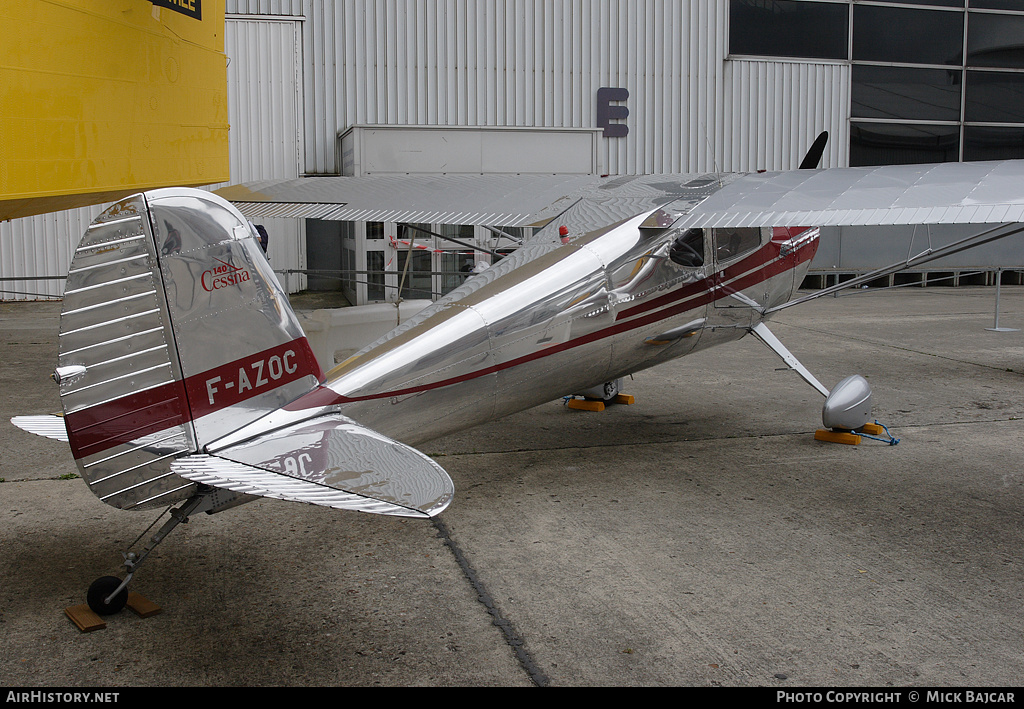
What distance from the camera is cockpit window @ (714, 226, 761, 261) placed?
6.70 metres

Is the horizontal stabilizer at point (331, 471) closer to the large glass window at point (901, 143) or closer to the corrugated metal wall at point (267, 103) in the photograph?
the corrugated metal wall at point (267, 103)

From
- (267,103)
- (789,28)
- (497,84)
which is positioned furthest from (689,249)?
(789,28)

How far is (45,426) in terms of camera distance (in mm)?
4023

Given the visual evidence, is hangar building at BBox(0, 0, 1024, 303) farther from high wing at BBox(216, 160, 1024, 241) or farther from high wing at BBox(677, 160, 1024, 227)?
high wing at BBox(677, 160, 1024, 227)

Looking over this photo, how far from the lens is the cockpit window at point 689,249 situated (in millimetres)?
6323

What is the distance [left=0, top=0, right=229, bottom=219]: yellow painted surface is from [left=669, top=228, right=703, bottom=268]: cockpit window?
468 cm

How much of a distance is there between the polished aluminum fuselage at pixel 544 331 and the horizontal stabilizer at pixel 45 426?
96 centimetres

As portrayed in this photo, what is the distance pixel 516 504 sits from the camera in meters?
5.54

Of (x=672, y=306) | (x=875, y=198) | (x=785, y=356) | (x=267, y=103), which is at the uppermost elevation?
(x=267, y=103)

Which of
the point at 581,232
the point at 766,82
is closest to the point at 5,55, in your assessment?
the point at 581,232

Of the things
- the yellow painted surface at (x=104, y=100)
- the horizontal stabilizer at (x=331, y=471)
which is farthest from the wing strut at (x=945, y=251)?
the yellow painted surface at (x=104, y=100)

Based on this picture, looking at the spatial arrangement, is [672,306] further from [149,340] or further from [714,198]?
[149,340]

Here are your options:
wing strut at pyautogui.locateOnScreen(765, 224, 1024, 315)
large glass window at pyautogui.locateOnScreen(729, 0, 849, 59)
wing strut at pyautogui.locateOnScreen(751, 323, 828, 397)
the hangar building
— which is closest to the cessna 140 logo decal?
wing strut at pyautogui.locateOnScreen(765, 224, 1024, 315)

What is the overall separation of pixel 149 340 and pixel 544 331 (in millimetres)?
2558
